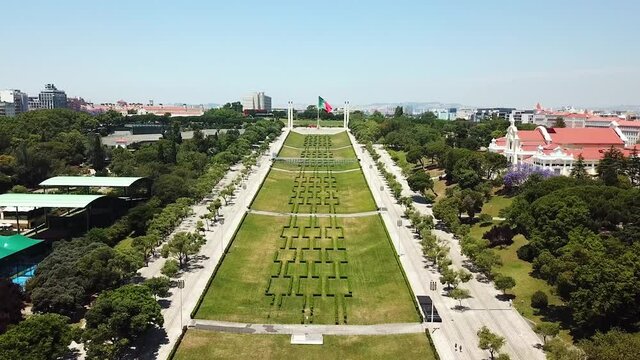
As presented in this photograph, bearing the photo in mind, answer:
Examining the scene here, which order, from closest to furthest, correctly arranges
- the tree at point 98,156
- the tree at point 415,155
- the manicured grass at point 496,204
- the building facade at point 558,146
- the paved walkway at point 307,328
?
the paved walkway at point 307,328 < the manicured grass at point 496,204 < the building facade at point 558,146 < the tree at point 415,155 < the tree at point 98,156

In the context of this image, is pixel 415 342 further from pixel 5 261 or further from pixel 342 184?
pixel 342 184

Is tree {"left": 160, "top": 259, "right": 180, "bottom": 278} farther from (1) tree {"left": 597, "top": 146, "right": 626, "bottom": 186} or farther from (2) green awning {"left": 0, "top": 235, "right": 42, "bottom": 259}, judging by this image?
(1) tree {"left": 597, "top": 146, "right": 626, "bottom": 186}

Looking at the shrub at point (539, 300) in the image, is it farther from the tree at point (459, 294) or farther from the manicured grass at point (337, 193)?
the manicured grass at point (337, 193)

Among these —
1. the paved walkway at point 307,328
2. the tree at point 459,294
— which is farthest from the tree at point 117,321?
the tree at point 459,294

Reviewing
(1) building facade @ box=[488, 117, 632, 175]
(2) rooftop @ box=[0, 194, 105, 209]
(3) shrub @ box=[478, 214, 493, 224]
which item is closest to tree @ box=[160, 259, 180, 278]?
(2) rooftop @ box=[0, 194, 105, 209]

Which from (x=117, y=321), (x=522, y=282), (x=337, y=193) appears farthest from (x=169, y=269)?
(x=337, y=193)

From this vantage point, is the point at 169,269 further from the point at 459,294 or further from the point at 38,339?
the point at 459,294

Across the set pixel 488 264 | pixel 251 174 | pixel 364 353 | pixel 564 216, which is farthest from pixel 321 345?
pixel 251 174
